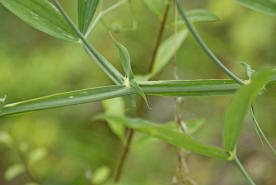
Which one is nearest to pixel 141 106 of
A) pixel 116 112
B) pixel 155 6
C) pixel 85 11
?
pixel 116 112

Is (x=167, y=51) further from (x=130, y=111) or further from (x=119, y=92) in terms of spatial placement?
(x=130, y=111)

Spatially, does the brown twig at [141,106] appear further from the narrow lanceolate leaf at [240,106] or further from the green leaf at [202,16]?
the narrow lanceolate leaf at [240,106]

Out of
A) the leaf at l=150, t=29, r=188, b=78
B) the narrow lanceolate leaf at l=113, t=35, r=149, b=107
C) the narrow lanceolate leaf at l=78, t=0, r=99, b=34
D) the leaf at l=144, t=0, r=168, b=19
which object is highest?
the narrow lanceolate leaf at l=78, t=0, r=99, b=34

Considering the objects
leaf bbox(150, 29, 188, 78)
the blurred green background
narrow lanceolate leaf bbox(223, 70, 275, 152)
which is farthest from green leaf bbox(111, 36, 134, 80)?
Answer: the blurred green background

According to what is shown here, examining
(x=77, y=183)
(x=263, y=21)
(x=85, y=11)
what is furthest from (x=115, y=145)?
(x=85, y=11)

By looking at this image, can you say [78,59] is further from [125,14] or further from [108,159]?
[108,159]

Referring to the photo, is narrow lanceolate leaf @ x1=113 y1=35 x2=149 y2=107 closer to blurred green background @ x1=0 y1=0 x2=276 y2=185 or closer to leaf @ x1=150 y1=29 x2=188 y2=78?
leaf @ x1=150 y1=29 x2=188 y2=78
